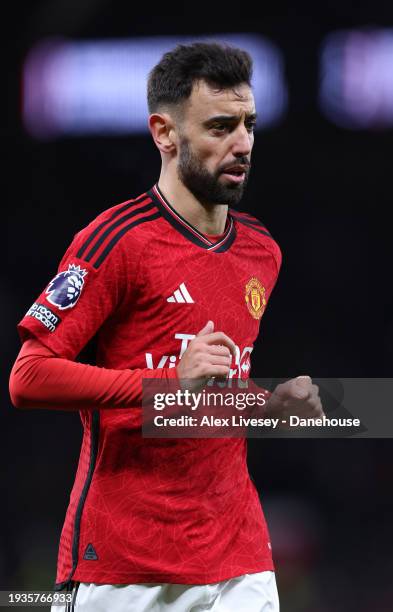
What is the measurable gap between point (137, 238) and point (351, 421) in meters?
0.79

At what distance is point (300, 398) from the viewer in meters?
2.14

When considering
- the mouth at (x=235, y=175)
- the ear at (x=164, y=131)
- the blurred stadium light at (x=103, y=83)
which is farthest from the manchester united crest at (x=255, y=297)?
the blurred stadium light at (x=103, y=83)

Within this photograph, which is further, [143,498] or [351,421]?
[351,421]

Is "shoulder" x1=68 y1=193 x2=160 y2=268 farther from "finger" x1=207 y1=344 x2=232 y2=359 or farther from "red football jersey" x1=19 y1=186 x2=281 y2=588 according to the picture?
"finger" x1=207 y1=344 x2=232 y2=359

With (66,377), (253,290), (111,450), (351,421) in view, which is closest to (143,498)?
(111,450)

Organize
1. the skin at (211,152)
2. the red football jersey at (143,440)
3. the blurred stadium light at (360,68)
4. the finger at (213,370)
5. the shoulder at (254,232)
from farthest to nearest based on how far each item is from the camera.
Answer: the blurred stadium light at (360,68)
the shoulder at (254,232)
the skin at (211,152)
the red football jersey at (143,440)
the finger at (213,370)

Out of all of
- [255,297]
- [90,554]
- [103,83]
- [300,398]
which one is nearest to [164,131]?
[255,297]

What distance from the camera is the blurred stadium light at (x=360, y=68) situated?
12.5 feet

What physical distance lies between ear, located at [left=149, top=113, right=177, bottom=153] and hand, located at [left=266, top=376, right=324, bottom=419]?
1.80ft

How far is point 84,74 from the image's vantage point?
12.8 feet

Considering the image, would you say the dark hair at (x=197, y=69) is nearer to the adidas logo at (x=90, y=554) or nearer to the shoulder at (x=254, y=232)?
the shoulder at (x=254, y=232)

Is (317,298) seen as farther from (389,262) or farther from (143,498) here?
(143,498)

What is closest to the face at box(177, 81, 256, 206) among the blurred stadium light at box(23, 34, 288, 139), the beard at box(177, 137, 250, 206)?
the beard at box(177, 137, 250, 206)

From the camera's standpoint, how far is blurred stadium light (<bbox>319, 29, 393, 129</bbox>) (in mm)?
3816
